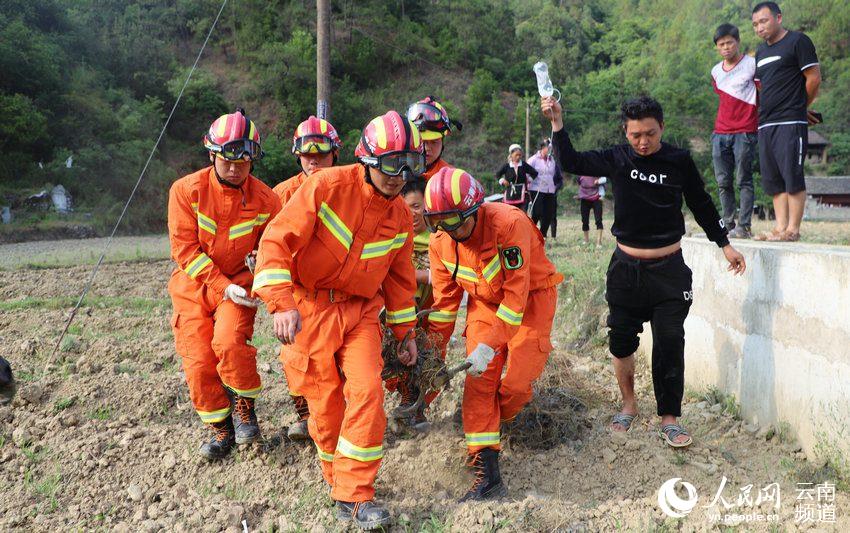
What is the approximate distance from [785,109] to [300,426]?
14.6 ft

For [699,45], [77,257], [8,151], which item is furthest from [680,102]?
[77,257]

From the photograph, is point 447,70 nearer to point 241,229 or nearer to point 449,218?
point 241,229

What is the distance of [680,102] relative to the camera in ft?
205

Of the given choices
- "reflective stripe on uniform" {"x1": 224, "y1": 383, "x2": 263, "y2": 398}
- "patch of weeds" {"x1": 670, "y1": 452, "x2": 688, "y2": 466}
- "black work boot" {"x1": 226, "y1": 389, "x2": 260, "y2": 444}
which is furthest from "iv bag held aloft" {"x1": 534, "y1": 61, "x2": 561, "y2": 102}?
"black work boot" {"x1": 226, "y1": 389, "x2": 260, "y2": 444}

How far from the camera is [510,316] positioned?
13.1ft

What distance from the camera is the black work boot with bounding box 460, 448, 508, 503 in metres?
3.84

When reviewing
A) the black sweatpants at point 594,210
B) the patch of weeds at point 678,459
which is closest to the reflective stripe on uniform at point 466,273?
the patch of weeds at point 678,459

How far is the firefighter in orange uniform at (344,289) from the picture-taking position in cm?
322

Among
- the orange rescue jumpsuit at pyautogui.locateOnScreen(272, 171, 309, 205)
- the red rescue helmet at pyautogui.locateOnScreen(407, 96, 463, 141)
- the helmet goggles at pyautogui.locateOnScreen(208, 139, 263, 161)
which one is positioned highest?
the red rescue helmet at pyautogui.locateOnScreen(407, 96, 463, 141)

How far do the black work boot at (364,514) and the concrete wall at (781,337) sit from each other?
2552mm

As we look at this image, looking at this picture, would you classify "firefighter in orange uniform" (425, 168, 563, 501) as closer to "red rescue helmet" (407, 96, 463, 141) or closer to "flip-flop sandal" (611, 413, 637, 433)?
"flip-flop sandal" (611, 413, 637, 433)

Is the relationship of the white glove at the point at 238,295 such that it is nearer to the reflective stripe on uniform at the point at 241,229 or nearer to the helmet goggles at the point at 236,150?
the reflective stripe on uniform at the point at 241,229

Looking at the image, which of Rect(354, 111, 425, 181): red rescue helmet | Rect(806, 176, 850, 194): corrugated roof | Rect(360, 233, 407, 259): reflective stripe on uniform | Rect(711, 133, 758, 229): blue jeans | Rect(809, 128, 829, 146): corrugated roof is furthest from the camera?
Rect(809, 128, 829, 146): corrugated roof

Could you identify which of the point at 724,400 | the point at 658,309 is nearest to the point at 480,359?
the point at 658,309
